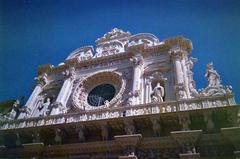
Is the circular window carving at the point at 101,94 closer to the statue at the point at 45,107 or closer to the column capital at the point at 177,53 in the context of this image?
the statue at the point at 45,107

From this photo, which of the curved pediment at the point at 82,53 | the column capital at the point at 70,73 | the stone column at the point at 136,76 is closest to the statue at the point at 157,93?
the stone column at the point at 136,76

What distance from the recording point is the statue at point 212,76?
10.1 meters

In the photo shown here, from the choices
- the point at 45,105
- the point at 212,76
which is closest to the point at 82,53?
the point at 45,105

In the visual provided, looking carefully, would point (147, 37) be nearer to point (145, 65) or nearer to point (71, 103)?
point (145, 65)

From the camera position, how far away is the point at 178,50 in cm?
1243

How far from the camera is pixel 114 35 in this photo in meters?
16.4

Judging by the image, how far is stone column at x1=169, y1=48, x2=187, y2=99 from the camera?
Answer: 10400 mm

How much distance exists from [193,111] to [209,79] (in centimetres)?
237

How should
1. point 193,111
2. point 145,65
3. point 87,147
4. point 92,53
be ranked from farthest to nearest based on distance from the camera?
1. point 92,53
2. point 145,65
3. point 87,147
4. point 193,111

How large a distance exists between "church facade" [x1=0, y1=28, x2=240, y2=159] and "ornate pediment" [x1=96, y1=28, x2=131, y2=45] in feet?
0.45

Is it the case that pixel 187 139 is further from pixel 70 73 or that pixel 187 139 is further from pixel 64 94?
pixel 70 73

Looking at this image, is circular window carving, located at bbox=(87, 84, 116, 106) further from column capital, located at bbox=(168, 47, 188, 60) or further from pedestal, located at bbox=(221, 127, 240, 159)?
pedestal, located at bbox=(221, 127, 240, 159)

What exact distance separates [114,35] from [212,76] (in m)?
7.80

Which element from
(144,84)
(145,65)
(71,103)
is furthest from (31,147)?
(145,65)
